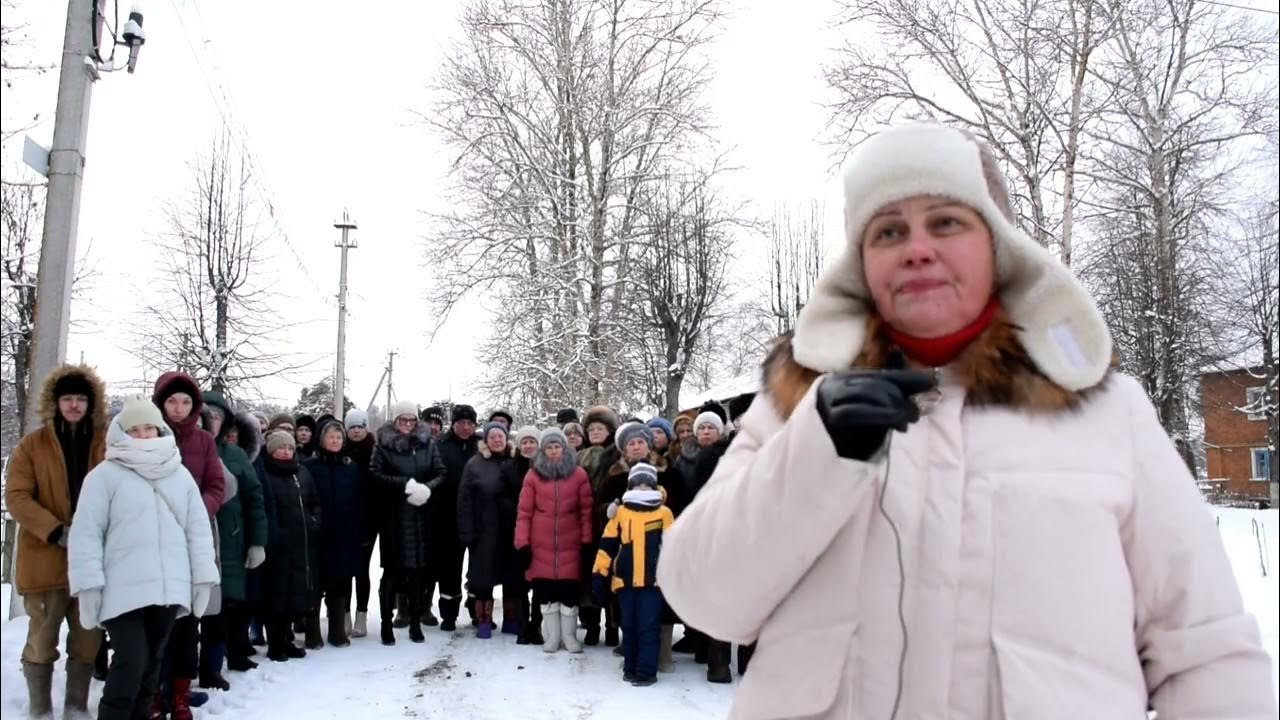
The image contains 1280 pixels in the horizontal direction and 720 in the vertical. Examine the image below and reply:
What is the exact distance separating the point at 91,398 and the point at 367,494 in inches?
123

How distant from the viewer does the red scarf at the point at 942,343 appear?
1.45 metres

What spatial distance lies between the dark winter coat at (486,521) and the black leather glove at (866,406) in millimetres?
7073

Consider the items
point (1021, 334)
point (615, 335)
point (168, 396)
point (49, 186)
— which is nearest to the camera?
point (1021, 334)

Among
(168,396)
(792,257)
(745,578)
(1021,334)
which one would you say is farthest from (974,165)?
(792,257)

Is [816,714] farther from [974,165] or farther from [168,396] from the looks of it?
[168,396]

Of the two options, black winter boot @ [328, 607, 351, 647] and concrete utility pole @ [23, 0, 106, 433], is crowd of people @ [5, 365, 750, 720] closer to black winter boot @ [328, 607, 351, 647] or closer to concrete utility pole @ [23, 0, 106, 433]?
black winter boot @ [328, 607, 351, 647]

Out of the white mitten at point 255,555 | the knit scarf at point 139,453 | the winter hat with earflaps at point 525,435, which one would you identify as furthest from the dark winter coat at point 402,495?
the knit scarf at point 139,453

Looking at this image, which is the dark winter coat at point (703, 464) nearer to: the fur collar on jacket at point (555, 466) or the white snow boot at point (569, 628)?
the fur collar on jacket at point (555, 466)

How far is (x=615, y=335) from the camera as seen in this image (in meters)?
19.4

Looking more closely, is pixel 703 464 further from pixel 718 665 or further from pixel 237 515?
pixel 237 515

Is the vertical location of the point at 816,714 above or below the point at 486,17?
below

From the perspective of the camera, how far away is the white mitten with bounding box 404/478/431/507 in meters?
7.79

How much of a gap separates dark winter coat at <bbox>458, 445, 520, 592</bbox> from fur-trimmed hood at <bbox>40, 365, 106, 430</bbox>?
3373 mm

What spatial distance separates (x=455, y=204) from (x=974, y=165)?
19.6 meters
